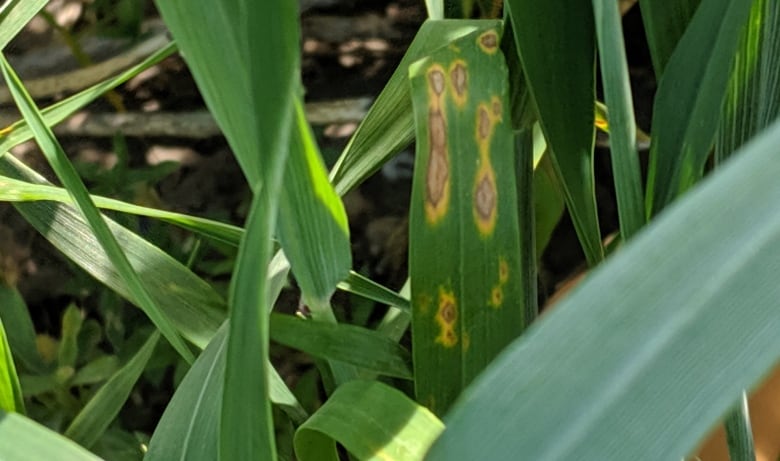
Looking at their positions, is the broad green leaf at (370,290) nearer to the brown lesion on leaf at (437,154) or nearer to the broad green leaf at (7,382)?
the brown lesion on leaf at (437,154)

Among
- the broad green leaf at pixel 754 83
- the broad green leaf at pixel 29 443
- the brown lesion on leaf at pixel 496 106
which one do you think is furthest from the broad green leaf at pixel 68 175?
the broad green leaf at pixel 754 83

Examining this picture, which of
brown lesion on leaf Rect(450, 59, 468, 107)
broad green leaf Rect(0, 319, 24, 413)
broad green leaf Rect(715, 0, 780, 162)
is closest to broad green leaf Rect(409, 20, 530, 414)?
brown lesion on leaf Rect(450, 59, 468, 107)

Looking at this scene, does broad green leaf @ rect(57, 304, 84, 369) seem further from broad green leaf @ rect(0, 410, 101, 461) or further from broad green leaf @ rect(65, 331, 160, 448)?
broad green leaf @ rect(0, 410, 101, 461)

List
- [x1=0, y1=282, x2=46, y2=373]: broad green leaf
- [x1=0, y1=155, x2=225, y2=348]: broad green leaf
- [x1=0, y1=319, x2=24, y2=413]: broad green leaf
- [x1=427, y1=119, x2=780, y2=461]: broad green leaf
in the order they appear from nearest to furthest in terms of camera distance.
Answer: [x1=427, y1=119, x2=780, y2=461]: broad green leaf, [x1=0, y1=319, x2=24, y2=413]: broad green leaf, [x1=0, y1=155, x2=225, y2=348]: broad green leaf, [x1=0, y1=282, x2=46, y2=373]: broad green leaf

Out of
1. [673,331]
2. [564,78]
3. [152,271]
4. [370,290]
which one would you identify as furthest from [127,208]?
[673,331]

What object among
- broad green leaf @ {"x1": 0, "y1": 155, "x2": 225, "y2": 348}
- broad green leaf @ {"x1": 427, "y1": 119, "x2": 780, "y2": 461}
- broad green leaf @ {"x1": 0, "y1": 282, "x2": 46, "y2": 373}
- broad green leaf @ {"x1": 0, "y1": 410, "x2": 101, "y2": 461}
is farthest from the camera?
broad green leaf @ {"x1": 0, "y1": 282, "x2": 46, "y2": 373}

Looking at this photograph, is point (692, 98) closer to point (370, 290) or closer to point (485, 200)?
point (485, 200)
